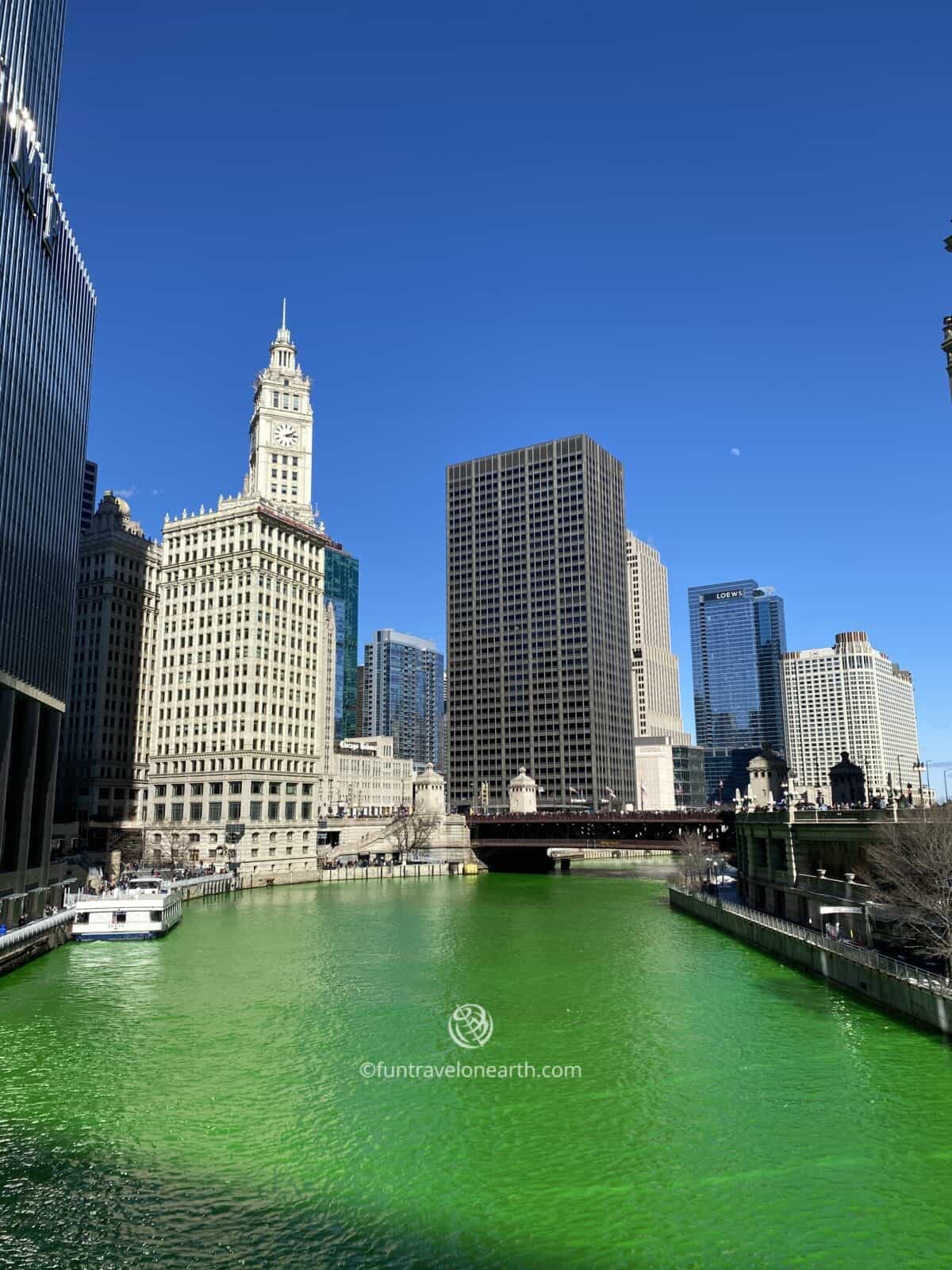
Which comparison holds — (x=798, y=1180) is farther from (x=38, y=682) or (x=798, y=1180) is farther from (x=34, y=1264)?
(x=38, y=682)

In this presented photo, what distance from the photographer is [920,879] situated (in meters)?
62.1

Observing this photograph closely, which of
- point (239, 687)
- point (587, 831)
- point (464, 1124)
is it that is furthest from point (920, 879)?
point (587, 831)

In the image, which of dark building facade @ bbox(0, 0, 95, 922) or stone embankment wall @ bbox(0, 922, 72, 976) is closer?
stone embankment wall @ bbox(0, 922, 72, 976)

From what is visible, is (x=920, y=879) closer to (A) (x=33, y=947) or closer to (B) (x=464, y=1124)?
(B) (x=464, y=1124)

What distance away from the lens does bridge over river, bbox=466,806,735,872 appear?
157875mm

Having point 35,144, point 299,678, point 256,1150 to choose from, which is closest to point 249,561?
point 299,678

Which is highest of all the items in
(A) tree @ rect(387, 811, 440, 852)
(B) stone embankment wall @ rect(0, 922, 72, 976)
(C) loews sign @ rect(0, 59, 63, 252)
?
(C) loews sign @ rect(0, 59, 63, 252)

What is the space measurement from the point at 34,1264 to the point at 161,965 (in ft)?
154

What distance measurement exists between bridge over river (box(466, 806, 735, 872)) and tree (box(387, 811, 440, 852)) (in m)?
9.71

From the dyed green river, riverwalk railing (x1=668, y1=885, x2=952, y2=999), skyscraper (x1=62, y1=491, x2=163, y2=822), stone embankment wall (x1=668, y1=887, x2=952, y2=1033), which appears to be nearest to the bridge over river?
stone embankment wall (x1=668, y1=887, x2=952, y2=1033)

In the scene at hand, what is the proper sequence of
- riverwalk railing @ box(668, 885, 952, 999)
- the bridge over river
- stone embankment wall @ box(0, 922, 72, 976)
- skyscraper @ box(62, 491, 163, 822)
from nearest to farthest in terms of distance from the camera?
riverwalk railing @ box(668, 885, 952, 999)
stone embankment wall @ box(0, 922, 72, 976)
the bridge over river
skyscraper @ box(62, 491, 163, 822)

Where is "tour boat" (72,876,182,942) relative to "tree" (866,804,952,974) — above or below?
below

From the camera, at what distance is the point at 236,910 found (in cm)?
11000

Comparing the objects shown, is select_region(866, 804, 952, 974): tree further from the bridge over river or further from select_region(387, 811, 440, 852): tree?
select_region(387, 811, 440, 852): tree
